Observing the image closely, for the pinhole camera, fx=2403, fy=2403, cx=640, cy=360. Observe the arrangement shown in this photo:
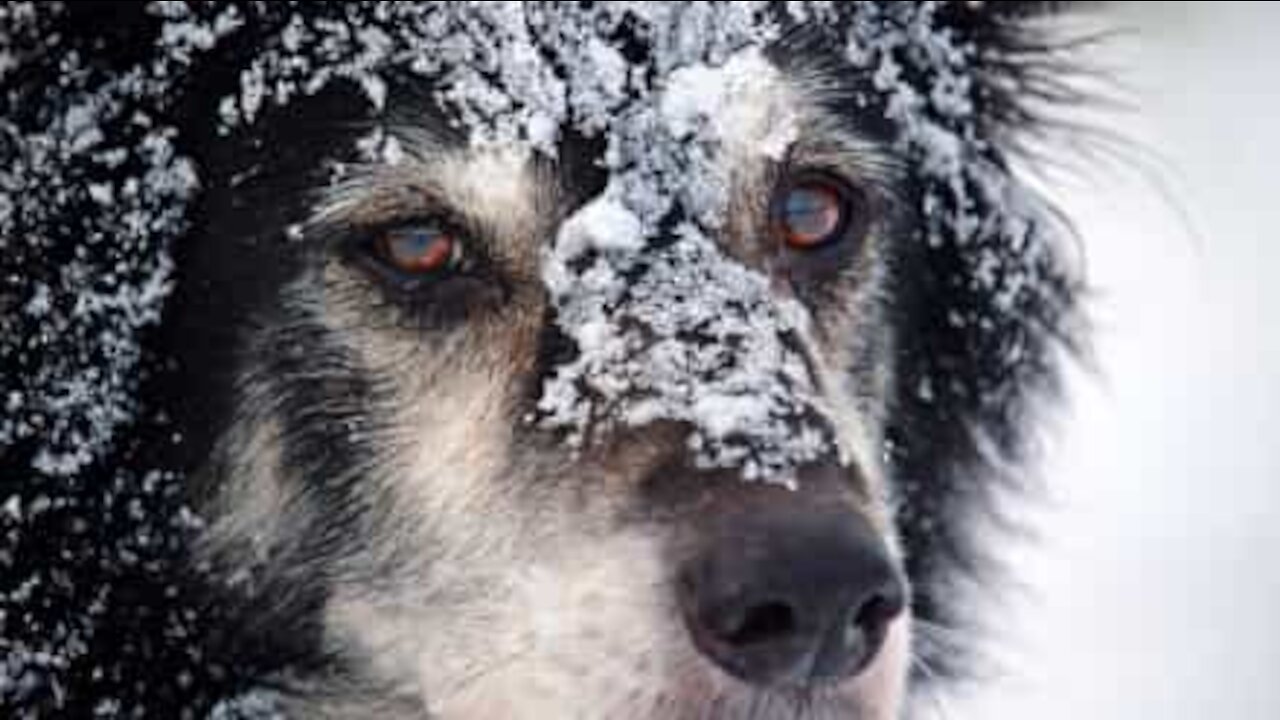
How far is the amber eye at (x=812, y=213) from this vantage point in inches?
140

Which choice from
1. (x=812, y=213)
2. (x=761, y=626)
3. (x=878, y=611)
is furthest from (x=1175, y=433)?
(x=761, y=626)

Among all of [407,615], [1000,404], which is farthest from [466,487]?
[1000,404]

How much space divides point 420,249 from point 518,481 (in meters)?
0.37

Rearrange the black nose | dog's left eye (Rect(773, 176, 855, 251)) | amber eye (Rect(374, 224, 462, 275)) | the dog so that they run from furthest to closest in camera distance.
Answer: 1. dog's left eye (Rect(773, 176, 855, 251))
2. amber eye (Rect(374, 224, 462, 275))
3. the dog
4. the black nose

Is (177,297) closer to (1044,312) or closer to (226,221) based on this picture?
(226,221)

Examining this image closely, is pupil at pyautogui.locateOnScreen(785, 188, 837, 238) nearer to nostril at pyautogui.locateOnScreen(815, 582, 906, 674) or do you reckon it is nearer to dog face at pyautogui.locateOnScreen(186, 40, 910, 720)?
dog face at pyautogui.locateOnScreen(186, 40, 910, 720)

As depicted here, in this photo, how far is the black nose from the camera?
2.86m

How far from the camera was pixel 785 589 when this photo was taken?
2.85 metres

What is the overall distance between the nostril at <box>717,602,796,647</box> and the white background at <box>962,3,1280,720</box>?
5.57 feet

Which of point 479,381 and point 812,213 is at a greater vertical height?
point 812,213

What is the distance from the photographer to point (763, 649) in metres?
2.90

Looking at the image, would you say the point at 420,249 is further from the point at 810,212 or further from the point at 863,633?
the point at 863,633

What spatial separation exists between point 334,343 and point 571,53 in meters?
0.52

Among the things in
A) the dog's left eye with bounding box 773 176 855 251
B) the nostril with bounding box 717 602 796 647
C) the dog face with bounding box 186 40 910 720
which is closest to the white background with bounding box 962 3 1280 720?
the dog's left eye with bounding box 773 176 855 251
